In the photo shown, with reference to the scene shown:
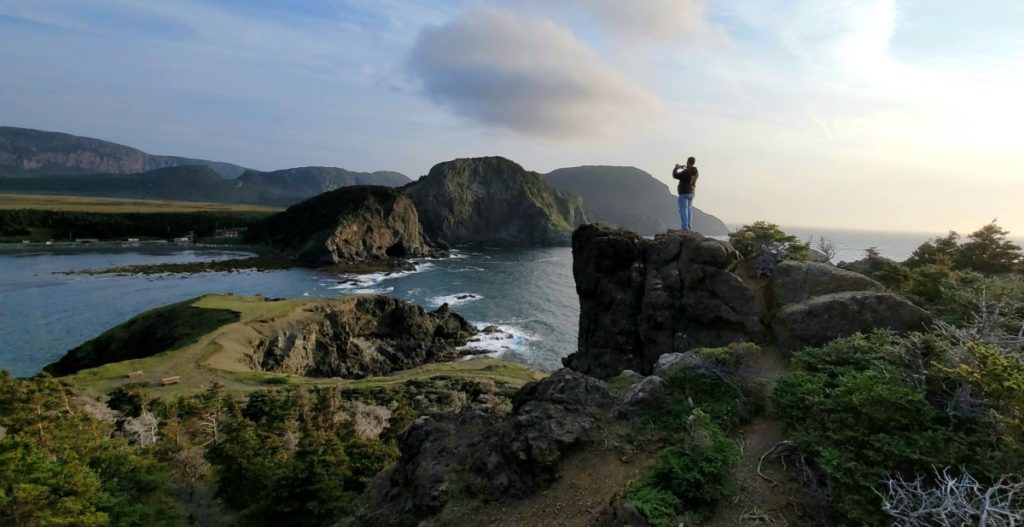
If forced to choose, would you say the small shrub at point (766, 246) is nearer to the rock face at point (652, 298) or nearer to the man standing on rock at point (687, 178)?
the rock face at point (652, 298)

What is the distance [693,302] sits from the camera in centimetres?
2450

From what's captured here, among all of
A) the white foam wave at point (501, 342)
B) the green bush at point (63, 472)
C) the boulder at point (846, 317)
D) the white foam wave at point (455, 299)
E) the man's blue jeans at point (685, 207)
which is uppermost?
the man's blue jeans at point (685, 207)

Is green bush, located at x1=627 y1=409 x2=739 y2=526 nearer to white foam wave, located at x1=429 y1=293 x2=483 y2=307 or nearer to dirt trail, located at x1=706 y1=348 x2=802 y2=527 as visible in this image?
dirt trail, located at x1=706 y1=348 x2=802 y2=527

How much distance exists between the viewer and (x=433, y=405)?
31.2 metres

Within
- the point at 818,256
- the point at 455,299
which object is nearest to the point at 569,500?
the point at 818,256

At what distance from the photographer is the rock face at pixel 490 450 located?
11.0 metres

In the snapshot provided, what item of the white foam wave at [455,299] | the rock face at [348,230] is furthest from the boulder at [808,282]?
the rock face at [348,230]

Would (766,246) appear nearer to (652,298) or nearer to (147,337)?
(652,298)

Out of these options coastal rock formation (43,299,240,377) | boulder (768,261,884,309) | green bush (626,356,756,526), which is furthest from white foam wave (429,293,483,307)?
green bush (626,356,756,526)

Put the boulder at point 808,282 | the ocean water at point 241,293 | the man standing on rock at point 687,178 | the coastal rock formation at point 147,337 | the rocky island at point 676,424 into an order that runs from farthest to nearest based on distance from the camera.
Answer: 1. the ocean water at point 241,293
2. the coastal rock formation at point 147,337
3. the man standing on rock at point 687,178
4. the boulder at point 808,282
5. the rocky island at point 676,424

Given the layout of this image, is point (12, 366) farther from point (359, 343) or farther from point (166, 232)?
point (166, 232)

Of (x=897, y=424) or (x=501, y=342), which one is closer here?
(x=897, y=424)

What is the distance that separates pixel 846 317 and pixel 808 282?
16.0 feet

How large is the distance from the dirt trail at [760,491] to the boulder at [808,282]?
9342 mm
